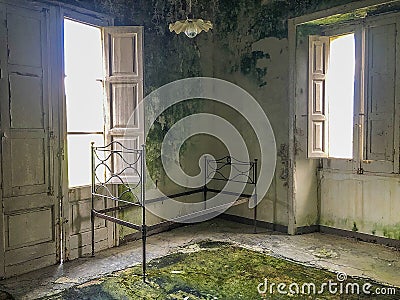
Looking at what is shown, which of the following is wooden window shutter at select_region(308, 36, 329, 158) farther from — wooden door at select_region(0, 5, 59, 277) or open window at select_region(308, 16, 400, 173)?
wooden door at select_region(0, 5, 59, 277)

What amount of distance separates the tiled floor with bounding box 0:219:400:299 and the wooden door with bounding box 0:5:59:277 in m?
0.29

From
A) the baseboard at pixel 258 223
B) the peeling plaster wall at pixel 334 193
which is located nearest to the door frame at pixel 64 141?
the baseboard at pixel 258 223

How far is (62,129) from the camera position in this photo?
3.95 meters

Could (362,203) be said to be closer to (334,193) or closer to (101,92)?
(334,193)

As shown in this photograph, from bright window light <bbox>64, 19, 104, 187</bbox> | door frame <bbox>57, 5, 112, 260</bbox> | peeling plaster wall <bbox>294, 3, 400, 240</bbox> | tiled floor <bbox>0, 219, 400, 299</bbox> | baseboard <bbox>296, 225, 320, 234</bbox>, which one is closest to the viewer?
tiled floor <bbox>0, 219, 400, 299</bbox>

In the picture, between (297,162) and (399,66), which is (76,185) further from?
(399,66)

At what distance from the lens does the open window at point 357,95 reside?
4.34 metres

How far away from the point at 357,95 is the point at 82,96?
337cm

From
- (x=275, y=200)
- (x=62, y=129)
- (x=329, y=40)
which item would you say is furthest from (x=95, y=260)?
(x=329, y=40)

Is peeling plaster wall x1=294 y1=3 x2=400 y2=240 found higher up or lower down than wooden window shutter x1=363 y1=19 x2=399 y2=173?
lower down

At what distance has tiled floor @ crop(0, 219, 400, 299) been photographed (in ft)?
11.4

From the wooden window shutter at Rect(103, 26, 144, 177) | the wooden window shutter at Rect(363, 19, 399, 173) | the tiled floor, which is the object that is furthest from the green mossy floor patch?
the wooden window shutter at Rect(363, 19, 399, 173)

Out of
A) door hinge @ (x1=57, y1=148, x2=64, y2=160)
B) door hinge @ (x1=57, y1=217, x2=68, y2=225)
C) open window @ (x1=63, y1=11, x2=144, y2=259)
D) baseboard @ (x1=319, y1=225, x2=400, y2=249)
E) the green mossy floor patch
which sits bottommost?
the green mossy floor patch

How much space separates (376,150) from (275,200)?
1.46 meters
